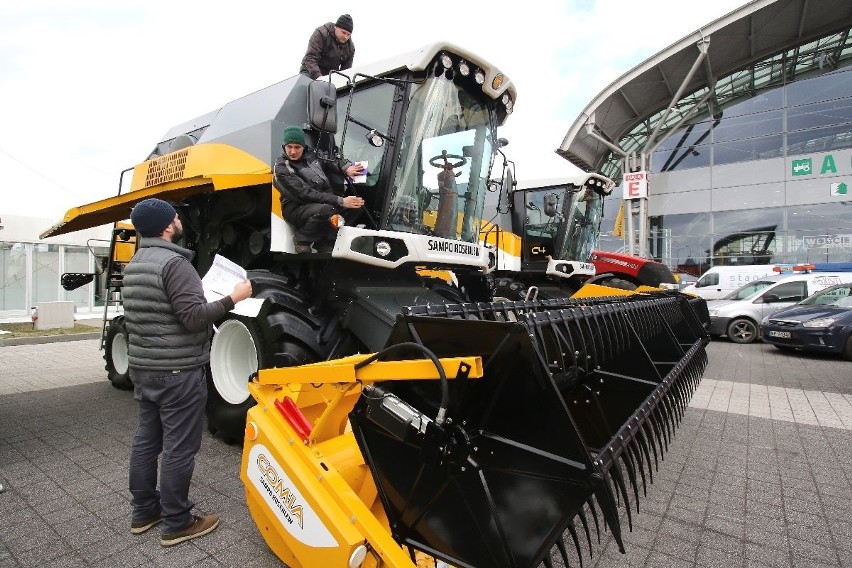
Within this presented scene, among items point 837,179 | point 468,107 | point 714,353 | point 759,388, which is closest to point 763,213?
point 837,179

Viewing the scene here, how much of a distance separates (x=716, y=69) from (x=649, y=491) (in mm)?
20760

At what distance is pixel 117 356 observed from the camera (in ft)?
18.4

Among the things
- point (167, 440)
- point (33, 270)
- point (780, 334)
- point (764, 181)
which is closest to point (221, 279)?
point (167, 440)

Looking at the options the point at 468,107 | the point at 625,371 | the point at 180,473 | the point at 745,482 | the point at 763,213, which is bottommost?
the point at 745,482

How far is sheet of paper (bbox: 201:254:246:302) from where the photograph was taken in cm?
253

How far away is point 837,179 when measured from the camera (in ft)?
56.9

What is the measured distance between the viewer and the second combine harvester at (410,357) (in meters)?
1.62

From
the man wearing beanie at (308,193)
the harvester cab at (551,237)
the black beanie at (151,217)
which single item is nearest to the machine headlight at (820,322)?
the harvester cab at (551,237)

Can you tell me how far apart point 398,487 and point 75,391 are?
5.32 metres

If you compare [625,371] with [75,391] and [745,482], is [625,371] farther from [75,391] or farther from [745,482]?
[75,391]

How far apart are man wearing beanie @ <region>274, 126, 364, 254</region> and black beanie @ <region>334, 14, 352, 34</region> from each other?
1692 millimetres

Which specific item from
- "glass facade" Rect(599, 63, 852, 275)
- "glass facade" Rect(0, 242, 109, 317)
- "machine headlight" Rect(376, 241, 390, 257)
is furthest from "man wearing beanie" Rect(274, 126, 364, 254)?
"glass facade" Rect(599, 63, 852, 275)

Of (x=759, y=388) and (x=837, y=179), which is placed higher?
(x=837, y=179)

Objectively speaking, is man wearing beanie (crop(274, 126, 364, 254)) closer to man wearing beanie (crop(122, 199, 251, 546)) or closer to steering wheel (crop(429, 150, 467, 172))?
steering wheel (crop(429, 150, 467, 172))
